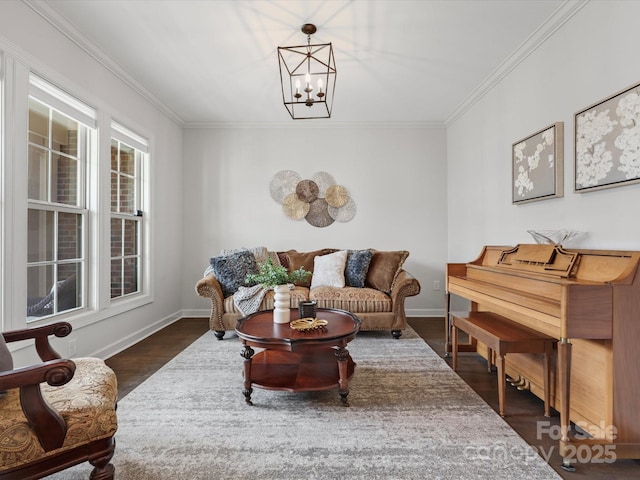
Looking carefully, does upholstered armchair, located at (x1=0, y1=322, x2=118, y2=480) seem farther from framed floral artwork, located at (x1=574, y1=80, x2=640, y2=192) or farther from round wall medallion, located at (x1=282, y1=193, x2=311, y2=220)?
round wall medallion, located at (x1=282, y1=193, x2=311, y2=220)

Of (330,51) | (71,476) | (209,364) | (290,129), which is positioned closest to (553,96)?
(330,51)

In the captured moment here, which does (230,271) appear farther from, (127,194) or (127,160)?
(127,160)

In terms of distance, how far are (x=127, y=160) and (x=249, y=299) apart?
2.02 meters

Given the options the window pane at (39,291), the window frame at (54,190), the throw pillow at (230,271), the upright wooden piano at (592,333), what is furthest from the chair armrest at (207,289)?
the upright wooden piano at (592,333)

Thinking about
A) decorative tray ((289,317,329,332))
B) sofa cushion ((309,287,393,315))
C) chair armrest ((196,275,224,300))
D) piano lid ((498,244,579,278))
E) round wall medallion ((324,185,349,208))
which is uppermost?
round wall medallion ((324,185,349,208))

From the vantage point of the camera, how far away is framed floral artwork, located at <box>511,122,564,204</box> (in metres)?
2.41

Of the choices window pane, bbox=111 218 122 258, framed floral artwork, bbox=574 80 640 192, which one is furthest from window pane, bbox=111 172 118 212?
framed floral artwork, bbox=574 80 640 192

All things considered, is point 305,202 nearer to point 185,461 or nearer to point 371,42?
point 371,42

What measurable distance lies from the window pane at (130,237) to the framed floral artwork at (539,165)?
3891 mm

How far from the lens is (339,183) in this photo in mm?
4695

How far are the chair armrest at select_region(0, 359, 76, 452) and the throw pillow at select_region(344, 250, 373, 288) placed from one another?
3109mm

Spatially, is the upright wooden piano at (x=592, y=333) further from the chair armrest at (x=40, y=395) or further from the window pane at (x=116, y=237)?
the window pane at (x=116, y=237)

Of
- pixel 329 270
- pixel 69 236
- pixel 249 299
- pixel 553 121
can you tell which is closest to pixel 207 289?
pixel 249 299

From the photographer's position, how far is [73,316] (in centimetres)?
273
